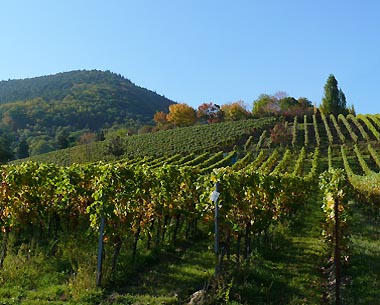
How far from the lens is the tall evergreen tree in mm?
101625

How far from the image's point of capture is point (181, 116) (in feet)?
349

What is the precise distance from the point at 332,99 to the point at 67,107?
265ft

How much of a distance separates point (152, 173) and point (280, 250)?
4.69 m

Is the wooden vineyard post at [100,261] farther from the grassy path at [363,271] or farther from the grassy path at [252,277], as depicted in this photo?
the grassy path at [363,271]

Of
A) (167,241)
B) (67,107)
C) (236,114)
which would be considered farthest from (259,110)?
(167,241)

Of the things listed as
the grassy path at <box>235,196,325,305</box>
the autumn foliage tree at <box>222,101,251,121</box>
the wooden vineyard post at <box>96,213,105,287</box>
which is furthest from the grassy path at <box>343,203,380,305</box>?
the autumn foliage tree at <box>222,101,251,121</box>

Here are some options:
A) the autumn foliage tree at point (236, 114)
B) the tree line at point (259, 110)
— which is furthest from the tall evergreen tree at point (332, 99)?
the autumn foliage tree at point (236, 114)

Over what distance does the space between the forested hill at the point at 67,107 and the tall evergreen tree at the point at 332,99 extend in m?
49.1

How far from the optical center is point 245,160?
5297 centimetres

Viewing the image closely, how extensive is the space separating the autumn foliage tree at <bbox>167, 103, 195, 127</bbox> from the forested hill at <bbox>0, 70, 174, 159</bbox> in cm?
1226

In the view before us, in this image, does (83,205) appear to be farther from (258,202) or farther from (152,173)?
(258,202)

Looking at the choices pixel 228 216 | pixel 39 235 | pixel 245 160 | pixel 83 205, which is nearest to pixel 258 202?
pixel 228 216

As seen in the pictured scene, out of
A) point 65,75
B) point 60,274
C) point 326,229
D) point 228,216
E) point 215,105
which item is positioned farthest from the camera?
point 65,75

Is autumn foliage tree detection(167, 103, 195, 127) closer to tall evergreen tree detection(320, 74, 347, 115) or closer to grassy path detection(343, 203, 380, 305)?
tall evergreen tree detection(320, 74, 347, 115)
